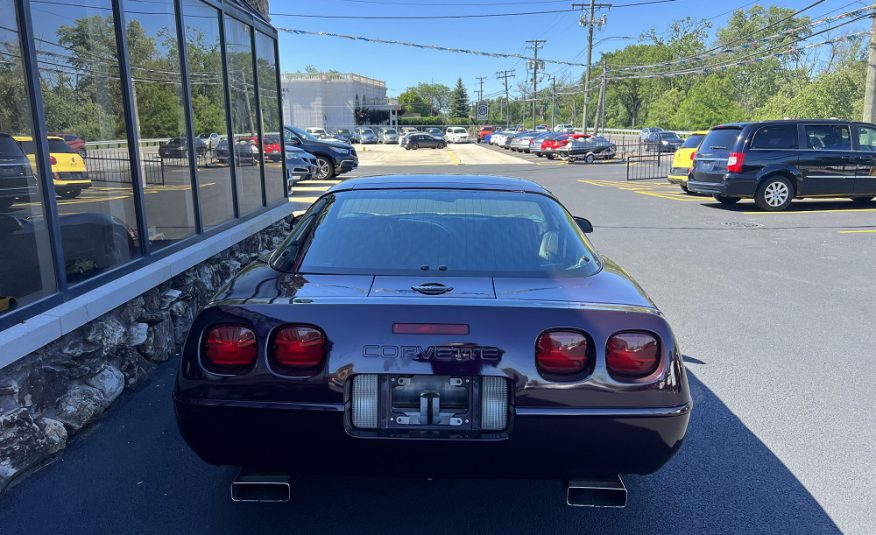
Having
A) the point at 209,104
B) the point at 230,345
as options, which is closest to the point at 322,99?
the point at 209,104

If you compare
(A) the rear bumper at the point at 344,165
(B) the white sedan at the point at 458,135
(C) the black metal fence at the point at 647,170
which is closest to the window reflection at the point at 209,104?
(A) the rear bumper at the point at 344,165

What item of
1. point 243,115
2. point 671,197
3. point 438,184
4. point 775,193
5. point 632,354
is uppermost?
point 243,115

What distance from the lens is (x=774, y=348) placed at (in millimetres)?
5172

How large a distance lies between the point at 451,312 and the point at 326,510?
1247mm

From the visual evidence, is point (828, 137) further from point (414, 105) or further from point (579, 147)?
point (414, 105)

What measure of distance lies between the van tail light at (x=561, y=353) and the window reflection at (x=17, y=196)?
2.98m

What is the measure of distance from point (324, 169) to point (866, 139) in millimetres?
15677

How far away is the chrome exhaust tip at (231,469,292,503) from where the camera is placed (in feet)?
8.24

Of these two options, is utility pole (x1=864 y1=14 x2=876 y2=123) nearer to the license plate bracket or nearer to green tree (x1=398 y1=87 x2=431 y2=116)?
the license plate bracket

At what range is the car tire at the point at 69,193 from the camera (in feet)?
13.7

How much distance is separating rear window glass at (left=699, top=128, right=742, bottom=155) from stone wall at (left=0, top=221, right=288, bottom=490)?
38.8 ft

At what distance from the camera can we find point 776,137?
43.1 ft

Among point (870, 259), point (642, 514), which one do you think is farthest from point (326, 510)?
point (870, 259)

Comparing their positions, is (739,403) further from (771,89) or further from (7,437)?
(771,89)
